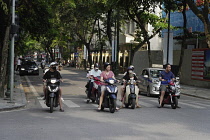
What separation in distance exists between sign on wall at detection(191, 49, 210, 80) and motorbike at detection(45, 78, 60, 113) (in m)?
18.0

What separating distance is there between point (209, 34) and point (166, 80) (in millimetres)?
9511

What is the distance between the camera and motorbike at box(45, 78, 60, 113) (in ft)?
39.7

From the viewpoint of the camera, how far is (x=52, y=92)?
1216 centimetres

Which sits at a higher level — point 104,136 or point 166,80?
point 166,80

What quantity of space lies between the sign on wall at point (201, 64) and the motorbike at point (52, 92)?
58.9 ft

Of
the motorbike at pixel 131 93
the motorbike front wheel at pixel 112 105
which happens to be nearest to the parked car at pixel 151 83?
the motorbike at pixel 131 93

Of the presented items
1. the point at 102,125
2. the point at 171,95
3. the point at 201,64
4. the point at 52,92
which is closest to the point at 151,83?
the point at 171,95

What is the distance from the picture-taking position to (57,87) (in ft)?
40.5

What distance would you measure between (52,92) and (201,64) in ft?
62.9

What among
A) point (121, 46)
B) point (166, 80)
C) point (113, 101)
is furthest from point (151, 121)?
point (121, 46)

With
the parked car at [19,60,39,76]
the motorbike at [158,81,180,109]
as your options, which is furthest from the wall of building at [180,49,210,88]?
the parked car at [19,60,39,76]

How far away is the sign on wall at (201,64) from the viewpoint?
92.3 ft

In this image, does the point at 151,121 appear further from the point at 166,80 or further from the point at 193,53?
the point at 193,53

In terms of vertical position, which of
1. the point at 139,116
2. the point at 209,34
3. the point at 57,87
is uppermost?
the point at 209,34
